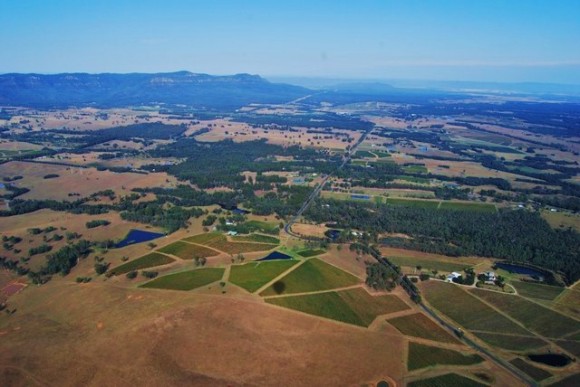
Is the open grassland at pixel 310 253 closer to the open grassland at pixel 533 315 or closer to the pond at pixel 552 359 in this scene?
the open grassland at pixel 533 315

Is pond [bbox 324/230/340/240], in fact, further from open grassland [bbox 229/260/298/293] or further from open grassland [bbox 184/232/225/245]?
open grassland [bbox 184/232/225/245]

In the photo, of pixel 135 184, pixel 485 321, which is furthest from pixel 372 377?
pixel 135 184

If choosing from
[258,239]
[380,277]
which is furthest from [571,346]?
[258,239]

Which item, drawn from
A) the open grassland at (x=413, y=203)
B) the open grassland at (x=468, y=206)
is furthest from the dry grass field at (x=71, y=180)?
the open grassland at (x=468, y=206)

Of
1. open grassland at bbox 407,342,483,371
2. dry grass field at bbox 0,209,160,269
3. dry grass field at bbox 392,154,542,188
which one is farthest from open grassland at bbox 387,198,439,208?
dry grass field at bbox 0,209,160,269

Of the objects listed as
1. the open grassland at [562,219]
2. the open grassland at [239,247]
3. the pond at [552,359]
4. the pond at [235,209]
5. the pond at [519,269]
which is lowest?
the pond at [552,359]
